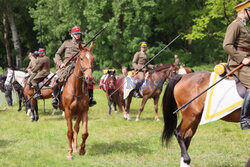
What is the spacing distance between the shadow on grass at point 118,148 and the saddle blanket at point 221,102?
2.48 m

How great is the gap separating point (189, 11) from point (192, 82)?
95.1ft

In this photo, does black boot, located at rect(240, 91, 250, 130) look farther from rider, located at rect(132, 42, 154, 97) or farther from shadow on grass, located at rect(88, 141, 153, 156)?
rider, located at rect(132, 42, 154, 97)

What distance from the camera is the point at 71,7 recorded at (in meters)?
34.7

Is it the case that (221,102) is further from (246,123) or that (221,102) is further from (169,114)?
(169,114)

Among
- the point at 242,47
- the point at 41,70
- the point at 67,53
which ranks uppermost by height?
the point at 242,47

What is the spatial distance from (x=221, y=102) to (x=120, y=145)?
3670 millimetres

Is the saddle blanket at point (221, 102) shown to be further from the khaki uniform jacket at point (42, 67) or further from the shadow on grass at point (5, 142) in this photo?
the khaki uniform jacket at point (42, 67)

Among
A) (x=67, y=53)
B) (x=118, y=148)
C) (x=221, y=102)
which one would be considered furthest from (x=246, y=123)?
(x=67, y=53)

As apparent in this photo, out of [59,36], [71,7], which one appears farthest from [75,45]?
[59,36]

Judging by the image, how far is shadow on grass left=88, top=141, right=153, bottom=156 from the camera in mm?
8156

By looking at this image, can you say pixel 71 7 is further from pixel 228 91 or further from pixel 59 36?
pixel 228 91

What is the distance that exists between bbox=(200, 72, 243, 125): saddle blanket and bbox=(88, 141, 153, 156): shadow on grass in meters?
2.48

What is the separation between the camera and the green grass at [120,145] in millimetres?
7264

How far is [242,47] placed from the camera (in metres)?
6.00
